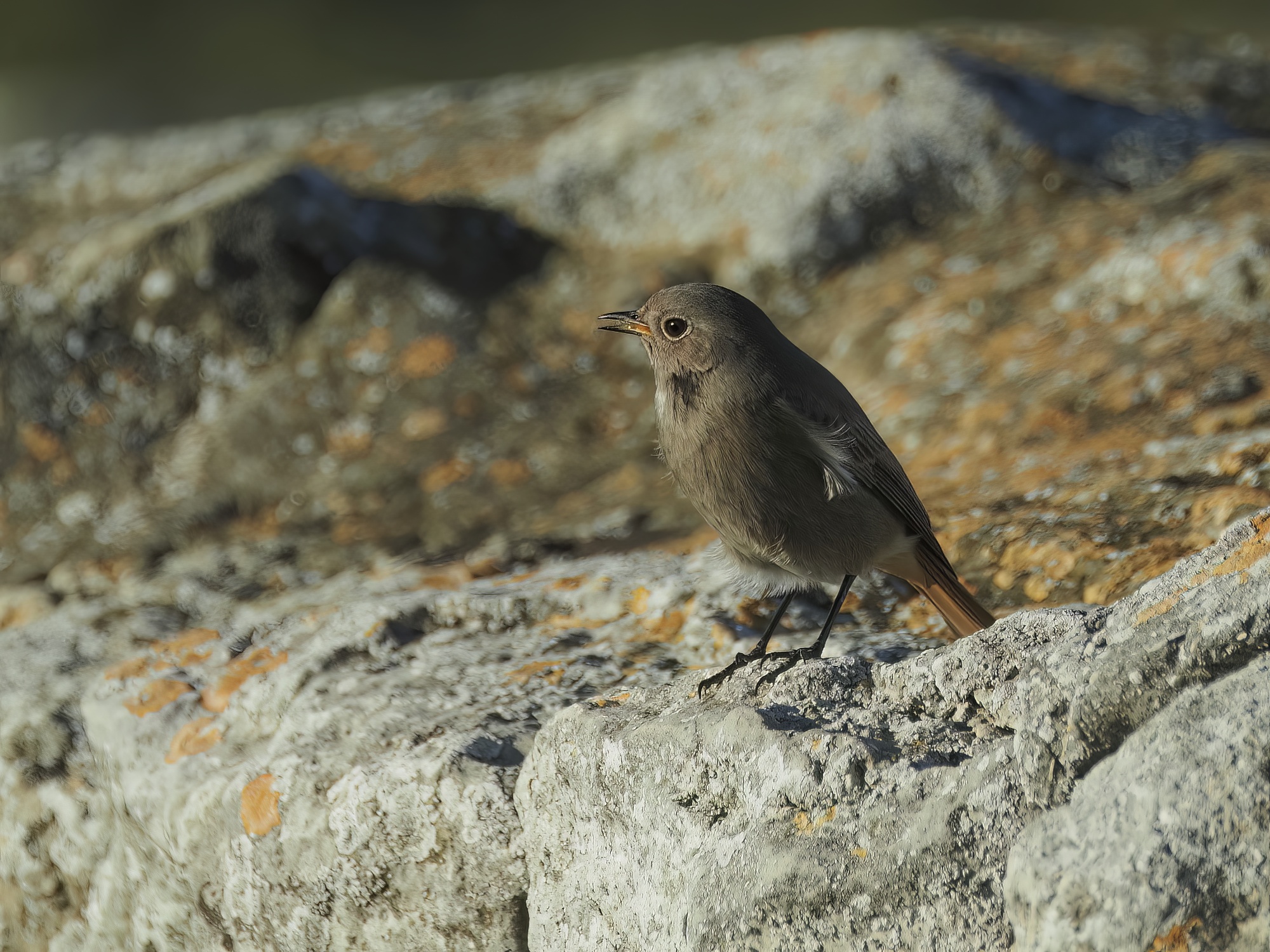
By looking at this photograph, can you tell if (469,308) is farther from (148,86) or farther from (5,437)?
(148,86)

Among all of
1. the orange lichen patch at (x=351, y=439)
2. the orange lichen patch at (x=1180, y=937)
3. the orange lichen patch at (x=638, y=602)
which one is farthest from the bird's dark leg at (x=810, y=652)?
the orange lichen patch at (x=351, y=439)

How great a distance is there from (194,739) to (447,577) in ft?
4.96

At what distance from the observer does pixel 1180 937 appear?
2.18m

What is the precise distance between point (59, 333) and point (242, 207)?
1523 mm

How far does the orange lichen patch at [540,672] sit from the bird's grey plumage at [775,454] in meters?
0.84

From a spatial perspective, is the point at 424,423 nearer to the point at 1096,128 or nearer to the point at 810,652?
the point at 810,652

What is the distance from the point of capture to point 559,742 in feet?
11.2

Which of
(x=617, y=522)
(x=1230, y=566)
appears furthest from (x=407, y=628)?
(x=1230, y=566)

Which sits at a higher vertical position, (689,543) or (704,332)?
(704,332)

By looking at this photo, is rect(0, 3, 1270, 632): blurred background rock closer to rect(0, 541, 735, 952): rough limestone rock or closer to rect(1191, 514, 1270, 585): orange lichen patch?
rect(0, 541, 735, 952): rough limestone rock

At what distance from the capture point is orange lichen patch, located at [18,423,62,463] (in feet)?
24.0

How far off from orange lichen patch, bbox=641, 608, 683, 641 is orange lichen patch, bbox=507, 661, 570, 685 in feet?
1.33

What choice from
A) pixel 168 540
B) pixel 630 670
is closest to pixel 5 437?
pixel 168 540

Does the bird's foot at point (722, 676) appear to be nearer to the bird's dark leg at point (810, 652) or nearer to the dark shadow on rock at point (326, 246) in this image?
the bird's dark leg at point (810, 652)
